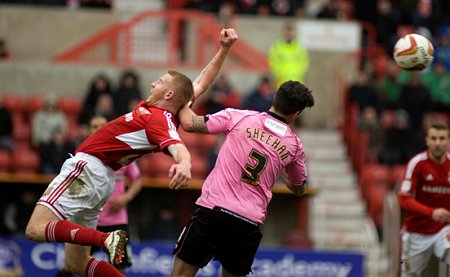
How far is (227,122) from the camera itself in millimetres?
8250

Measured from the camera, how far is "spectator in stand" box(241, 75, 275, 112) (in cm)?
1761

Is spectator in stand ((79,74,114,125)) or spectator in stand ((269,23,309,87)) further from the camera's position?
spectator in stand ((269,23,309,87))

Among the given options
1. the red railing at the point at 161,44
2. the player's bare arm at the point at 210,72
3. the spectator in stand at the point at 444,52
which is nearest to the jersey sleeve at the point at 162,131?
the player's bare arm at the point at 210,72

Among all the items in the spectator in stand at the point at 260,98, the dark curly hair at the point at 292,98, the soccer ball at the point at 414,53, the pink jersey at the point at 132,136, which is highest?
the soccer ball at the point at 414,53

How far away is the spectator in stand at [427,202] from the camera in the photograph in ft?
33.9

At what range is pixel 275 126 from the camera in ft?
27.0

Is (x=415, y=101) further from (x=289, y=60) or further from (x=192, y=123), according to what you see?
(x=192, y=123)

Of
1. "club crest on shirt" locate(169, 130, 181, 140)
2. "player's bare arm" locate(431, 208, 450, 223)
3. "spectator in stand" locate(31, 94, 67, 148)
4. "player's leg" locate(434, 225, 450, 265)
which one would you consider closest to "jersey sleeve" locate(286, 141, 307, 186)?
"club crest on shirt" locate(169, 130, 181, 140)

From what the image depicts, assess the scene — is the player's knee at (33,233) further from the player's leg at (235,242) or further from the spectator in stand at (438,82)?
the spectator in stand at (438,82)

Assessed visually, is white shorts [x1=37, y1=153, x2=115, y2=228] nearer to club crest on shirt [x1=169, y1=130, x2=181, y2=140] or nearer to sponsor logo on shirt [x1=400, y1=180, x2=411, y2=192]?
club crest on shirt [x1=169, y1=130, x2=181, y2=140]

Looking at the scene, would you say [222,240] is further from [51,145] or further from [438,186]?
[51,145]

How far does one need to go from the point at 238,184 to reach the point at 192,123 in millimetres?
647

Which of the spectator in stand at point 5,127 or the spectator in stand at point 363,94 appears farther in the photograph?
the spectator in stand at point 363,94

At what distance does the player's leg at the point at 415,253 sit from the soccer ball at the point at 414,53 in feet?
6.76
